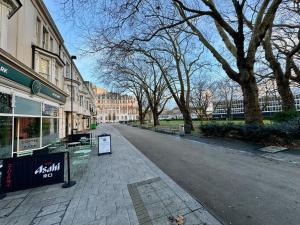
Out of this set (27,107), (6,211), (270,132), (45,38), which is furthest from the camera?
(45,38)

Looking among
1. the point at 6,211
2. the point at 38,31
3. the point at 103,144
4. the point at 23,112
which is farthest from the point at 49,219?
the point at 38,31

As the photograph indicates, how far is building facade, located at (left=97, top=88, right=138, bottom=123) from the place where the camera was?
113375 millimetres

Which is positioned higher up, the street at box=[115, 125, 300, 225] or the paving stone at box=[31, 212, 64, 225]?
the street at box=[115, 125, 300, 225]

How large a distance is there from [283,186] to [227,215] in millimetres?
2304

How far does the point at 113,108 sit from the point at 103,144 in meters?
109

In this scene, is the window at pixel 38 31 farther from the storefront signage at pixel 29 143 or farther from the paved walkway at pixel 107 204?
the paved walkway at pixel 107 204

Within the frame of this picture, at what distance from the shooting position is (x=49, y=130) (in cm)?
1138

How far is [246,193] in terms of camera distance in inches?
162

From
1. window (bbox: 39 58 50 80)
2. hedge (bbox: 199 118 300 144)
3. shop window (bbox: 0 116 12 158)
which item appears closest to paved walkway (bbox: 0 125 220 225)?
shop window (bbox: 0 116 12 158)

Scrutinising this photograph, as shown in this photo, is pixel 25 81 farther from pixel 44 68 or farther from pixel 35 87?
pixel 44 68

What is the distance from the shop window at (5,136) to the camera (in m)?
6.42

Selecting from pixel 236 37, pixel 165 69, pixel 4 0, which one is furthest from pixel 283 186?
pixel 165 69

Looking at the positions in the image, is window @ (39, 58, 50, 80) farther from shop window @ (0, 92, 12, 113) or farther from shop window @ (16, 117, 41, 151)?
shop window @ (0, 92, 12, 113)

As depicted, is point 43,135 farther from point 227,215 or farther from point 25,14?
point 227,215
